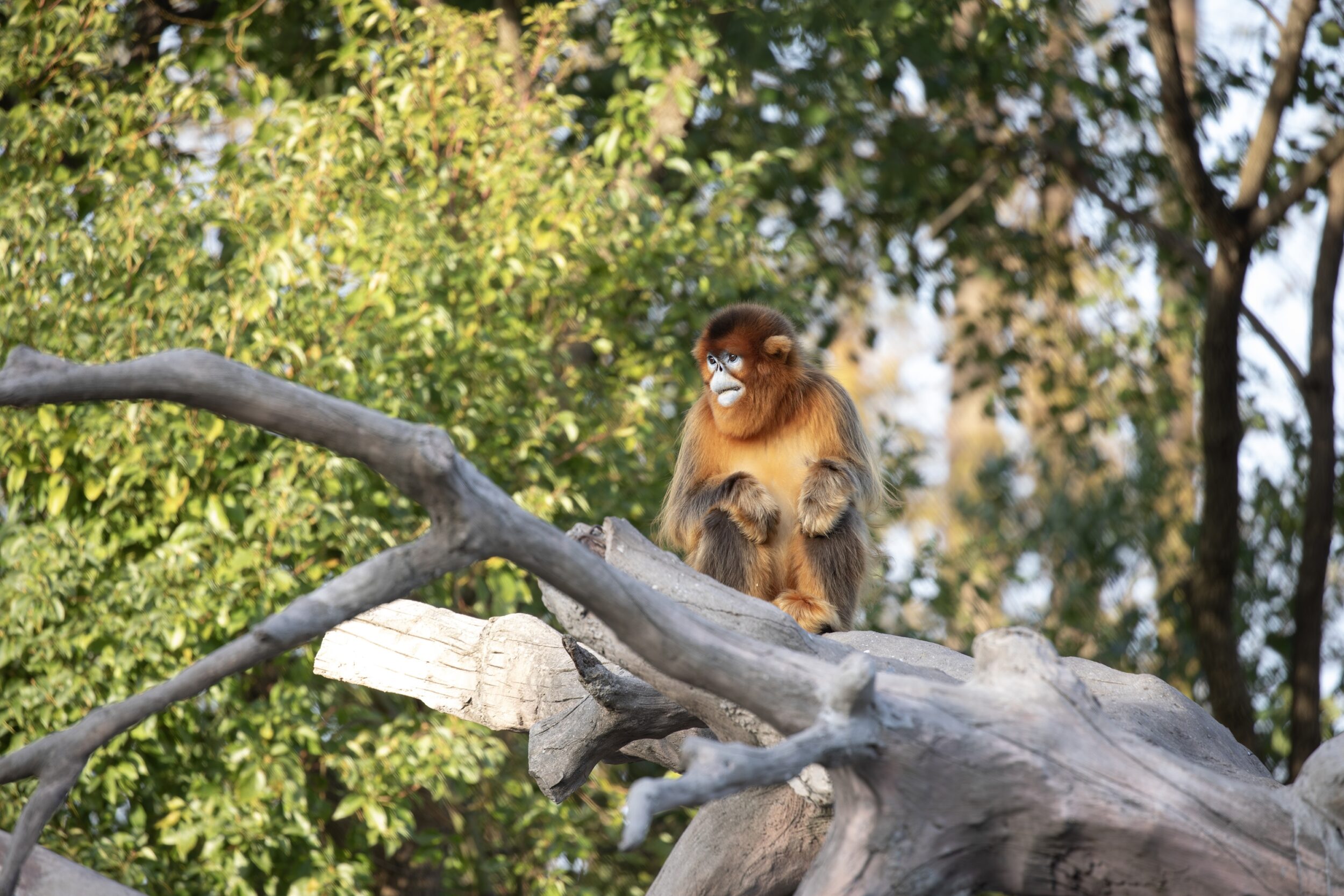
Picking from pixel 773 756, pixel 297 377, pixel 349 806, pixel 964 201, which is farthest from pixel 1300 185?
pixel 773 756

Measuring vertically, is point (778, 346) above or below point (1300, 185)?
below

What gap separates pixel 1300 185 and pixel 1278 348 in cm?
82

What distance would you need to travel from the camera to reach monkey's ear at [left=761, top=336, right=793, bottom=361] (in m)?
4.33

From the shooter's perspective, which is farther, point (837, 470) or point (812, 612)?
point (837, 470)

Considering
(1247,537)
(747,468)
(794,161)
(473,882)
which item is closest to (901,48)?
(794,161)

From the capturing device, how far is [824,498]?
13.6 ft

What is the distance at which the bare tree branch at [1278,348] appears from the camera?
260 inches

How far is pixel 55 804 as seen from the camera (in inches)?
89.0

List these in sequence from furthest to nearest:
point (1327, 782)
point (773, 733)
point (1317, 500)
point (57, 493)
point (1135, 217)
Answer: point (1135, 217)
point (1317, 500)
point (57, 493)
point (773, 733)
point (1327, 782)

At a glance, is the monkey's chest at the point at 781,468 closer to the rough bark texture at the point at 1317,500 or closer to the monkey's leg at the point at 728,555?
the monkey's leg at the point at 728,555

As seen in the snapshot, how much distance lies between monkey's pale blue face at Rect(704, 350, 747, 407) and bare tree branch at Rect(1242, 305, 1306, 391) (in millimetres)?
3464

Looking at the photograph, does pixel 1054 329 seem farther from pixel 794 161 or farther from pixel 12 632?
pixel 12 632

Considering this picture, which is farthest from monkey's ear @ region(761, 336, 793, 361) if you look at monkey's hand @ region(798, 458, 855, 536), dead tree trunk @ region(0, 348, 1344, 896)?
dead tree trunk @ region(0, 348, 1344, 896)

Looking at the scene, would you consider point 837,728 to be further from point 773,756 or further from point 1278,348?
point 1278,348
